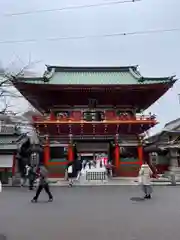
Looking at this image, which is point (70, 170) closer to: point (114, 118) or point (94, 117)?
point (94, 117)

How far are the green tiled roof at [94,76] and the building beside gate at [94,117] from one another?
107mm

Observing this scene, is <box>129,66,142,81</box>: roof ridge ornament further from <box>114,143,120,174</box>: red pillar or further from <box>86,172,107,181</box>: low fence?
<box>86,172,107,181</box>: low fence

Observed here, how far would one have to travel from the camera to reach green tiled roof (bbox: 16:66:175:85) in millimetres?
29766

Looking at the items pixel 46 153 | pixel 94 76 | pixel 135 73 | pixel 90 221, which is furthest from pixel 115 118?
pixel 90 221

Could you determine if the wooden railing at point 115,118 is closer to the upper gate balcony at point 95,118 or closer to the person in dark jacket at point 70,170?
the upper gate balcony at point 95,118

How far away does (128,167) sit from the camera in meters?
27.6

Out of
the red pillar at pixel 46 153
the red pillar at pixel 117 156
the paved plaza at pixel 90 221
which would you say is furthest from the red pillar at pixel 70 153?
the paved plaza at pixel 90 221

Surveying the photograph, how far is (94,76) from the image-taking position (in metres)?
32.9

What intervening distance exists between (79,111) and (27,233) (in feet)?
75.0

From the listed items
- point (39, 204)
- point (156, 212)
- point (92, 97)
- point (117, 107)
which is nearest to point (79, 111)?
point (92, 97)

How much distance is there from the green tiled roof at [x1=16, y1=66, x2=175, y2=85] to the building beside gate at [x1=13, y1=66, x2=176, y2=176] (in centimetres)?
11

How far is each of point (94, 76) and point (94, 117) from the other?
18.0 ft

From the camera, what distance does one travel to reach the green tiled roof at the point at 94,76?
2977cm

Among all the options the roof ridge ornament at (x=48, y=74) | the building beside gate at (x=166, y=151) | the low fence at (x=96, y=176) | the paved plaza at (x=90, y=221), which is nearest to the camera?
the paved plaza at (x=90, y=221)
